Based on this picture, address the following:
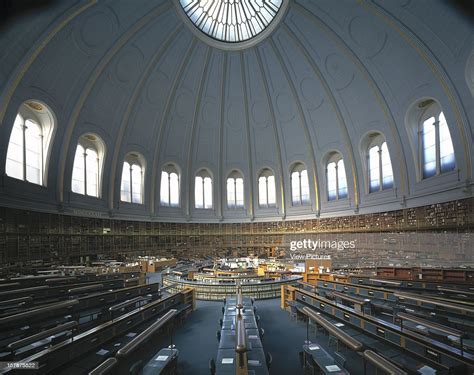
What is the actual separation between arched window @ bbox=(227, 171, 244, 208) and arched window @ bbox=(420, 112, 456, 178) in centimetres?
1665

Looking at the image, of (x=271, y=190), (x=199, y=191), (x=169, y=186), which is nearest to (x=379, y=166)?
(x=271, y=190)

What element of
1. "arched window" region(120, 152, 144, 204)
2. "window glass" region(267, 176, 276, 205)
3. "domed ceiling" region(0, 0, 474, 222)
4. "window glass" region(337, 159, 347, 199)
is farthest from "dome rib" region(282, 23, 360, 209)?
"arched window" region(120, 152, 144, 204)

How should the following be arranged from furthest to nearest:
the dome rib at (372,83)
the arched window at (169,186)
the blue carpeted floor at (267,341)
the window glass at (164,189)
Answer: the arched window at (169,186), the window glass at (164,189), the dome rib at (372,83), the blue carpeted floor at (267,341)

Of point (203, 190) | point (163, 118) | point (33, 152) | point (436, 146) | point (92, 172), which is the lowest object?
point (203, 190)

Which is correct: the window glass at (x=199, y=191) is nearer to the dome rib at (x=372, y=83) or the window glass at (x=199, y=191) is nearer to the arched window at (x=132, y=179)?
the arched window at (x=132, y=179)

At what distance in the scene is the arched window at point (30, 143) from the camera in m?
16.1

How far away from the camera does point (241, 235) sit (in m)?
28.5

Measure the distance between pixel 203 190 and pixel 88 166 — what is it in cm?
1137

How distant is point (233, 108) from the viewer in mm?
26562

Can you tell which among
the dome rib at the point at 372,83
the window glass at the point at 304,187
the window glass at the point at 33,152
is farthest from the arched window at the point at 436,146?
the window glass at the point at 33,152

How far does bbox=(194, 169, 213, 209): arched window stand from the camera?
95.3ft

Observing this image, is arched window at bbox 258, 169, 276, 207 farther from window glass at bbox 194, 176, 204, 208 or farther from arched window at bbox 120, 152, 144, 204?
arched window at bbox 120, 152, 144, 204

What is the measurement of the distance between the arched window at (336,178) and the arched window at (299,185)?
2.33 m

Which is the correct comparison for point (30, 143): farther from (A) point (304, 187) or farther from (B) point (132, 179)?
(A) point (304, 187)
